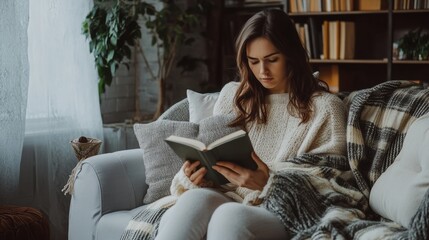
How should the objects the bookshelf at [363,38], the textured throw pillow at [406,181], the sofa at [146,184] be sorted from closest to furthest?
the textured throw pillow at [406,181], the sofa at [146,184], the bookshelf at [363,38]

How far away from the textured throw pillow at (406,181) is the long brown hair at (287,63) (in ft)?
1.27

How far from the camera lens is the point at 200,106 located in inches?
115

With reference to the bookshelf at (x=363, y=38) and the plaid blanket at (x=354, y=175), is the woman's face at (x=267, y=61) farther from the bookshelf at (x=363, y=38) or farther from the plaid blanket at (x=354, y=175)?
the bookshelf at (x=363, y=38)

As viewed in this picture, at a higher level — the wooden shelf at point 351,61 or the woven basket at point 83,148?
the wooden shelf at point 351,61

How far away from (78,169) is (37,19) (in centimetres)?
100

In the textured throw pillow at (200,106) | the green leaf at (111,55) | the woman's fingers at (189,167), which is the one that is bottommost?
the woman's fingers at (189,167)

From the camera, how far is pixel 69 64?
11.7 feet

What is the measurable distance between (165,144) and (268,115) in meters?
0.41

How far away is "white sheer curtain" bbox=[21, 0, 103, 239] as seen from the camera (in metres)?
3.47

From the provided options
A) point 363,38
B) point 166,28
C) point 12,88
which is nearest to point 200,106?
point 12,88

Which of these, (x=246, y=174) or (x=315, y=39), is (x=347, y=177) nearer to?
(x=246, y=174)

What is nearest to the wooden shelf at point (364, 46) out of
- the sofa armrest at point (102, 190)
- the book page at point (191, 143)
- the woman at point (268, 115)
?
the woman at point (268, 115)

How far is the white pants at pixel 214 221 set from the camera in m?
2.05

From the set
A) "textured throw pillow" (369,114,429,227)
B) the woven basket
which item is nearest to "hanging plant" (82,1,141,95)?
the woven basket
